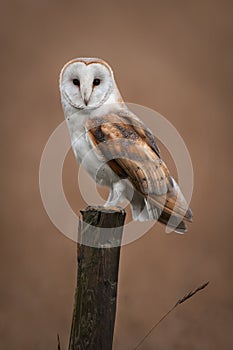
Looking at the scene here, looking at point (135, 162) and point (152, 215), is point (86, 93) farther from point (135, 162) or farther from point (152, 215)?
point (152, 215)

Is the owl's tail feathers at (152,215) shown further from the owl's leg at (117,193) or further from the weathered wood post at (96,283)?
the weathered wood post at (96,283)

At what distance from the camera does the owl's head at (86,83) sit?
1945 millimetres

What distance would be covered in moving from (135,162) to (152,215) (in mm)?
212

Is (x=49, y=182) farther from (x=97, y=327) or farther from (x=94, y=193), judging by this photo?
(x=97, y=327)

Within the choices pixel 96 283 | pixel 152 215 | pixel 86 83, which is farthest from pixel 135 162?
pixel 96 283

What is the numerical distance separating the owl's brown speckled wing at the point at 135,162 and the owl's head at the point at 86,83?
0.25ft

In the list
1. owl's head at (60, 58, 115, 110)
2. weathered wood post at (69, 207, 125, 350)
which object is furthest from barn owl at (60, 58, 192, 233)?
weathered wood post at (69, 207, 125, 350)

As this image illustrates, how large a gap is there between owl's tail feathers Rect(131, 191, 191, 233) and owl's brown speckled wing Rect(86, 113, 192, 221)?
31mm

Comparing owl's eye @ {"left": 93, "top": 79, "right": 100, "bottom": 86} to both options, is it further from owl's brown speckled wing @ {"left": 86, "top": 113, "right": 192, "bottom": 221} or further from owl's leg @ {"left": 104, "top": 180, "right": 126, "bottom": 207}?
owl's leg @ {"left": 104, "top": 180, "right": 126, "bottom": 207}

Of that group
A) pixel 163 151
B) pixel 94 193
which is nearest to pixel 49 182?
pixel 94 193

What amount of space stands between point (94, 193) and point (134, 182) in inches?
14.2

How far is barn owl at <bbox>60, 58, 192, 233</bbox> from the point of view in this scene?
193 cm

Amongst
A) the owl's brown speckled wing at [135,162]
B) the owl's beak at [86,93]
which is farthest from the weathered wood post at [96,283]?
the owl's beak at [86,93]

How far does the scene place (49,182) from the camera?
2.17 meters
